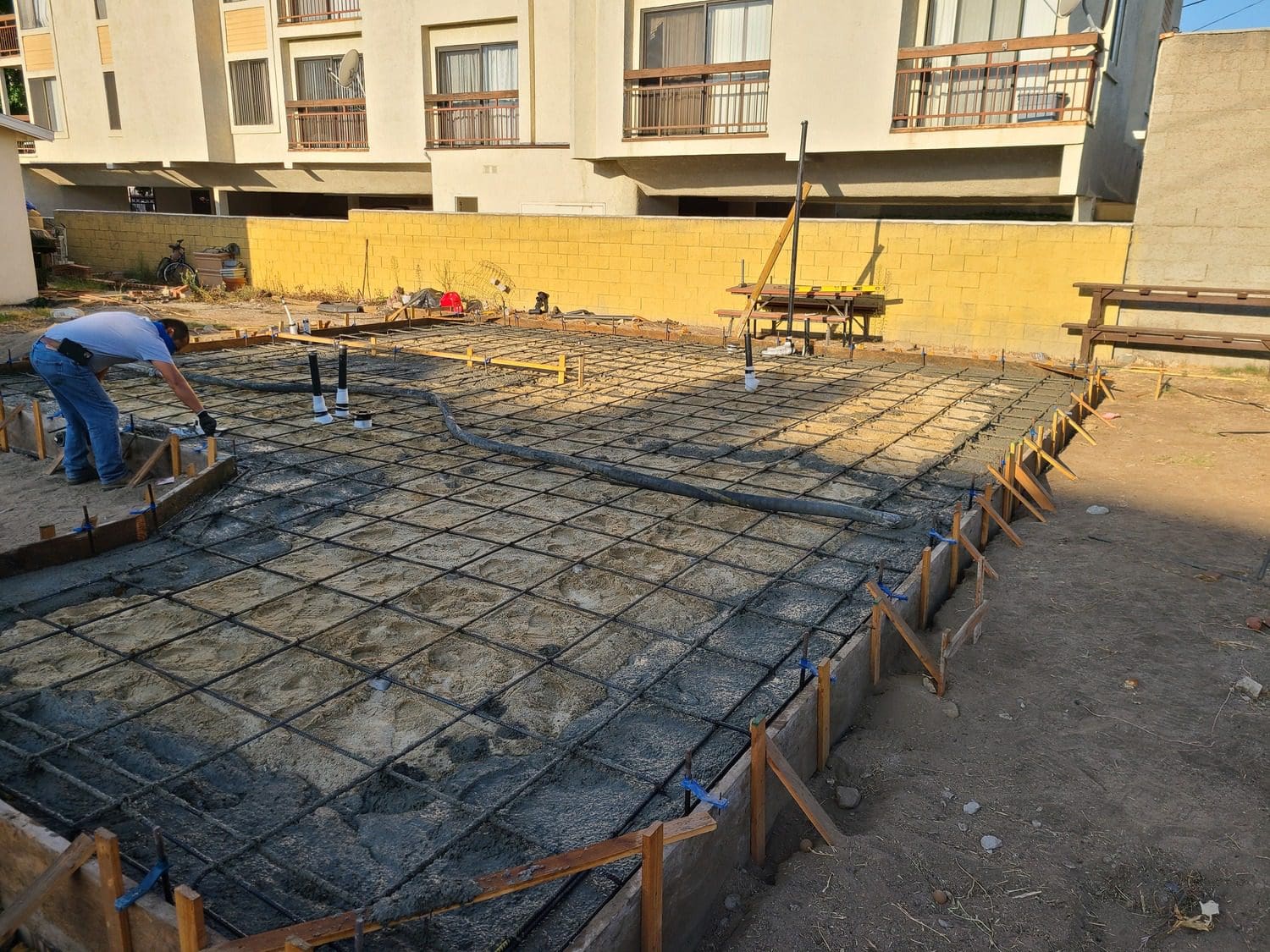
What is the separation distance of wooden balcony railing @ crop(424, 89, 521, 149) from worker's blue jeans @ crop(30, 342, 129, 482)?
12.2m

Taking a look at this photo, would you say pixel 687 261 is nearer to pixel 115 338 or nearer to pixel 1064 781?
pixel 115 338

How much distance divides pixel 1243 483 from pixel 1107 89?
796 centimetres

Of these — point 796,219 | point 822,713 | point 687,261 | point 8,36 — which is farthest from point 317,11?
point 822,713

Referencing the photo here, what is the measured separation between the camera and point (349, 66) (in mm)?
18000

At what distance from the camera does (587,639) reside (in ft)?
12.1

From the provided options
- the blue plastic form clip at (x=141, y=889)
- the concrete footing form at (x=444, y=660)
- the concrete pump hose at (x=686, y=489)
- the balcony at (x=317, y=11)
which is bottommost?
the concrete footing form at (x=444, y=660)

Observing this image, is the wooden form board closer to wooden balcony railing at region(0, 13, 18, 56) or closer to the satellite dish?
the satellite dish

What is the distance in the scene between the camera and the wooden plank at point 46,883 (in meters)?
2.01

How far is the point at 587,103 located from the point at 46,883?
14700mm

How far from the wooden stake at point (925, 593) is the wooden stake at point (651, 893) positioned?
220 cm

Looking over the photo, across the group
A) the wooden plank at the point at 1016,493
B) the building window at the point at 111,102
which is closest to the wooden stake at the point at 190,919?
the wooden plank at the point at 1016,493

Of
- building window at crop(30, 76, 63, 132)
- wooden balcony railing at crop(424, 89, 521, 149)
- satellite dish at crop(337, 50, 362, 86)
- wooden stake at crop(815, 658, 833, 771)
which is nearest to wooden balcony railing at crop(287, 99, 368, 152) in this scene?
satellite dish at crop(337, 50, 362, 86)

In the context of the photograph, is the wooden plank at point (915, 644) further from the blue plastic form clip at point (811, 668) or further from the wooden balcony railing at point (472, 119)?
the wooden balcony railing at point (472, 119)

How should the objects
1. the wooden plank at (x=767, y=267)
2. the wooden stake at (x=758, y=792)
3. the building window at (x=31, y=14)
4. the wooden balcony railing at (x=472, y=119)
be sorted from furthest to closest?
1. the building window at (x=31, y=14)
2. the wooden balcony railing at (x=472, y=119)
3. the wooden plank at (x=767, y=267)
4. the wooden stake at (x=758, y=792)
